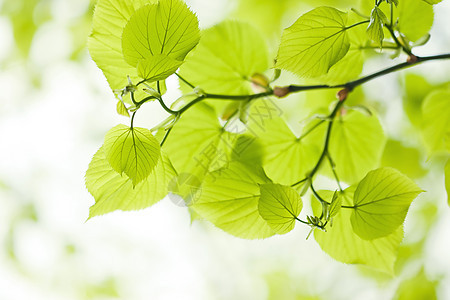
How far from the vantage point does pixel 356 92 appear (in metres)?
0.50

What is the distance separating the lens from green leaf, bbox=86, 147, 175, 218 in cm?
27

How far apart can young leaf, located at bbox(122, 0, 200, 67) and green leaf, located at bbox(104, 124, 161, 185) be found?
4 centimetres

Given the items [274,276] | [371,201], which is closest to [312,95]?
[371,201]

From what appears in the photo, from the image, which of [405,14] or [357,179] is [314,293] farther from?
[405,14]

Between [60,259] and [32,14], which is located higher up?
[32,14]

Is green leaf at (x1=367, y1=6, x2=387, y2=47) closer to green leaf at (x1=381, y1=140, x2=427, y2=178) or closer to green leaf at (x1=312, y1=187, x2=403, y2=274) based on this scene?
green leaf at (x1=312, y1=187, x2=403, y2=274)

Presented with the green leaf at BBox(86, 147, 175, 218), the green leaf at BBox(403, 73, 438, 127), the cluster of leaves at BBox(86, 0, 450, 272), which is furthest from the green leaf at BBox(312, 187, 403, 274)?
the green leaf at BBox(403, 73, 438, 127)

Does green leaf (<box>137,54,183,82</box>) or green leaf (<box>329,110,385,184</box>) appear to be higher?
green leaf (<box>137,54,183,82</box>)

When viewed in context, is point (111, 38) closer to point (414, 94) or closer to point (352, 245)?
point (352, 245)

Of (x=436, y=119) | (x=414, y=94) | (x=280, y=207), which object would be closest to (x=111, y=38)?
(x=280, y=207)

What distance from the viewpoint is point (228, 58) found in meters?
0.37

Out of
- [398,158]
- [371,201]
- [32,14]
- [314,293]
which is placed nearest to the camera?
[371,201]

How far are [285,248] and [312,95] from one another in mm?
839

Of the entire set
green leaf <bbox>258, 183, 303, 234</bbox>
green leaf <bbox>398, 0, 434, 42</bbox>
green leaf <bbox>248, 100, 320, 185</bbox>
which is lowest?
green leaf <bbox>248, 100, 320, 185</bbox>
